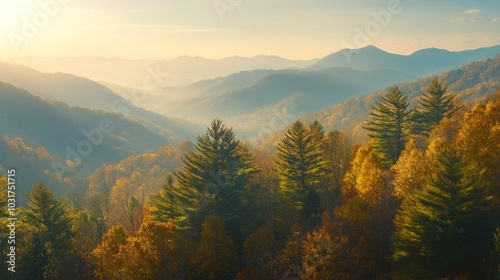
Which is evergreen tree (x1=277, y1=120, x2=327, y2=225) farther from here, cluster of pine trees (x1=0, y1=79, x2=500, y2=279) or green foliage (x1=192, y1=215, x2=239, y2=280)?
green foliage (x1=192, y1=215, x2=239, y2=280)

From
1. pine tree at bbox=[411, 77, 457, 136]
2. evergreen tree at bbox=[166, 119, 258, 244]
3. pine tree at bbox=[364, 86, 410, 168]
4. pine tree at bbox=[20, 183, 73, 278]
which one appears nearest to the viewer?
pine tree at bbox=[20, 183, 73, 278]

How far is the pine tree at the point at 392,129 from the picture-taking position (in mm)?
50812

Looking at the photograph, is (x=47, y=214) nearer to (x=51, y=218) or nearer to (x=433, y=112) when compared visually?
(x=51, y=218)

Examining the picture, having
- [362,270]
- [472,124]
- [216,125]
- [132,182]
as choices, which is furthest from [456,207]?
[132,182]

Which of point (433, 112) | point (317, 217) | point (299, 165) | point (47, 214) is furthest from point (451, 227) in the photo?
point (47, 214)

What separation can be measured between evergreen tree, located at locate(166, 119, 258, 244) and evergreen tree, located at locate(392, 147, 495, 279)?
794 inches

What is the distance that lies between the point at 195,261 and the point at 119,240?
8.99 meters

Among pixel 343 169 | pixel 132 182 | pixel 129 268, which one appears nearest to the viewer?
pixel 129 268

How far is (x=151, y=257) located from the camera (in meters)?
32.3

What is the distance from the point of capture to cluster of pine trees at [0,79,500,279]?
27.2 m

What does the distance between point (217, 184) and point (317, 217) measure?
1250 cm

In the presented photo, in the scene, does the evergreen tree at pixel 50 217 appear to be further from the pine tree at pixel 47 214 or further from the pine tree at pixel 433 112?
the pine tree at pixel 433 112

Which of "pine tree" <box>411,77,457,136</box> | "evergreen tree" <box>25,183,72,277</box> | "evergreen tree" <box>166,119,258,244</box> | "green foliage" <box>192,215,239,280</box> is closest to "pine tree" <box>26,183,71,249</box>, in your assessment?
"evergreen tree" <box>25,183,72,277</box>

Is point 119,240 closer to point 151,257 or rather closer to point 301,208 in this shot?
point 151,257
